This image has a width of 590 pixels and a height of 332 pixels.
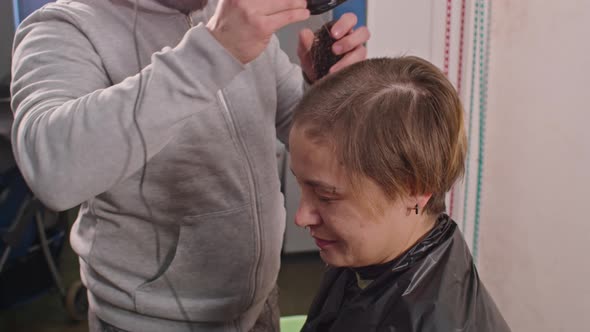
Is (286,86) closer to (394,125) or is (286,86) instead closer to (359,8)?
(394,125)

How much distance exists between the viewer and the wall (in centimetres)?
141

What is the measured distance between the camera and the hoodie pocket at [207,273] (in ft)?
2.92

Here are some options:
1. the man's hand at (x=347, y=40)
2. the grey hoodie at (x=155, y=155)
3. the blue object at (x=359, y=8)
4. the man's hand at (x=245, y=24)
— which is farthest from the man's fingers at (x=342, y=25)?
the blue object at (x=359, y=8)

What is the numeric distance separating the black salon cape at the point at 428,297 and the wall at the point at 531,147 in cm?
69

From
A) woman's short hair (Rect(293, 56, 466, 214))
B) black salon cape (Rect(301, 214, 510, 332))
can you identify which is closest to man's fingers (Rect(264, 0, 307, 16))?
woman's short hair (Rect(293, 56, 466, 214))

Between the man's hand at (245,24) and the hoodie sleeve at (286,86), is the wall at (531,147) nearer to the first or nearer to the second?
the hoodie sleeve at (286,86)

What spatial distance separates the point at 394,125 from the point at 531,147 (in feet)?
3.23

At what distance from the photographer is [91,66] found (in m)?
0.75

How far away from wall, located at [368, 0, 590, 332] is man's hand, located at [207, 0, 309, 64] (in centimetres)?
100

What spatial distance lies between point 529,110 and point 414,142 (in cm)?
96

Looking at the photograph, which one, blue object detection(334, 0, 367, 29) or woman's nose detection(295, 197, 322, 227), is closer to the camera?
woman's nose detection(295, 197, 322, 227)

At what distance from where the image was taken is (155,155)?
2.73 ft

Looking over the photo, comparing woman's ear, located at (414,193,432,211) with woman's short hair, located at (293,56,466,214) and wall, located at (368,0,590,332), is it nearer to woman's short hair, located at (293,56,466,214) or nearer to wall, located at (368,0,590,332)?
woman's short hair, located at (293,56,466,214)

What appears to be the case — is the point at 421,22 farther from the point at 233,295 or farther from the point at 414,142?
the point at 233,295
